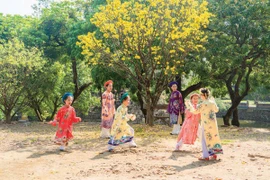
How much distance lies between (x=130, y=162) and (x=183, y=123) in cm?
232

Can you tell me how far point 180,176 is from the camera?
6242mm

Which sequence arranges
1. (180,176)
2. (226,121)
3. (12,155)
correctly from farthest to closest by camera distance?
(226,121) → (12,155) → (180,176)

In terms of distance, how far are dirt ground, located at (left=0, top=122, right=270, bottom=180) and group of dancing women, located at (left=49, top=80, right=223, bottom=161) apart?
293mm

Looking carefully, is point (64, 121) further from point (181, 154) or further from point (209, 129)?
point (209, 129)

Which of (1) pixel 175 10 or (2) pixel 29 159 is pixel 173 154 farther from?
(1) pixel 175 10

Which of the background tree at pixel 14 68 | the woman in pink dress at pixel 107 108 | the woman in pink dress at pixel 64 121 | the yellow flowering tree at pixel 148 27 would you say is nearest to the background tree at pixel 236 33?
the yellow flowering tree at pixel 148 27

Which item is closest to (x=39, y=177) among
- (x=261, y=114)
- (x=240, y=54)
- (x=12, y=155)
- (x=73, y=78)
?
(x=12, y=155)

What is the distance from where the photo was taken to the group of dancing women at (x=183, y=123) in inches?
304

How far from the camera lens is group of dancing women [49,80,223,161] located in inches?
304

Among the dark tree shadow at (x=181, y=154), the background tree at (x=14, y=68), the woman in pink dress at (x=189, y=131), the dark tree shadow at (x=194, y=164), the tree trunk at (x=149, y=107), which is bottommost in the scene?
the dark tree shadow at (x=194, y=164)

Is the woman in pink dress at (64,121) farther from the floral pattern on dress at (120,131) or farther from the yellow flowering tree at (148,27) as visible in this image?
the yellow flowering tree at (148,27)

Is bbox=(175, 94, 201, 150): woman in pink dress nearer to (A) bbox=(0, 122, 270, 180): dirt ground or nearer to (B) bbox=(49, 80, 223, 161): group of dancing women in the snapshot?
(B) bbox=(49, 80, 223, 161): group of dancing women

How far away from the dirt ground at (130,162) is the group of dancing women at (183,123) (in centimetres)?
29

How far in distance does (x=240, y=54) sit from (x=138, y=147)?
25.8ft
